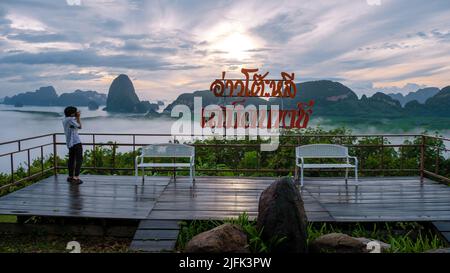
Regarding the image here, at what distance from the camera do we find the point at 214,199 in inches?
259

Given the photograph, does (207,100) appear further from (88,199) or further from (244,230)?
(244,230)

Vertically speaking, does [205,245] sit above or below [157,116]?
below

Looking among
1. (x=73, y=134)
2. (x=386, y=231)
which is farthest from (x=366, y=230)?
(x=73, y=134)

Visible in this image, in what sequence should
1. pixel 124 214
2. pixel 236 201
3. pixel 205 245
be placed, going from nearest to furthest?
pixel 205 245, pixel 124 214, pixel 236 201

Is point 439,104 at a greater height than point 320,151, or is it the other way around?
point 439,104

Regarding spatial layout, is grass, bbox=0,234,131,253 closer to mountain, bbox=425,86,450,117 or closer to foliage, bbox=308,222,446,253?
foliage, bbox=308,222,446,253

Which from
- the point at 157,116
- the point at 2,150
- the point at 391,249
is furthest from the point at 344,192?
the point at 2,150

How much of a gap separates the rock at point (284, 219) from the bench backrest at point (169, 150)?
311 centimetres

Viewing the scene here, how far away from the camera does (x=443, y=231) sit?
211 inches

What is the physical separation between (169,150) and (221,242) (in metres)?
3.50

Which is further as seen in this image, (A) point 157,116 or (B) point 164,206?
(A) point 157,116
